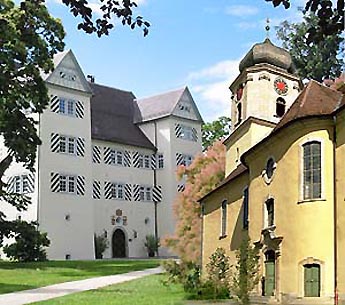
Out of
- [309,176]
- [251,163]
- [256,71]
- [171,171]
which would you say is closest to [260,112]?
A: [256,71]

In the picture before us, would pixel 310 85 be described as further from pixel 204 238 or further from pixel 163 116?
pixel 163 116

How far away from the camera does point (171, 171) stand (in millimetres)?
56906

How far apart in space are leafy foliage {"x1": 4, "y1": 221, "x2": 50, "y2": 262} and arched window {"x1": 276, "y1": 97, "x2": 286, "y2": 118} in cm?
1657

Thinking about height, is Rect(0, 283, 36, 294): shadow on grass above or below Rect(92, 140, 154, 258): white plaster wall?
below

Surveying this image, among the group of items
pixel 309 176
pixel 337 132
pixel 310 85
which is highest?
pixel 310 85

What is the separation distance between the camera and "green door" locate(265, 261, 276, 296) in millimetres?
22703

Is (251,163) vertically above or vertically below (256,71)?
below

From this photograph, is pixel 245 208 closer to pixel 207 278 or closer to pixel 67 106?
pixel 207 278

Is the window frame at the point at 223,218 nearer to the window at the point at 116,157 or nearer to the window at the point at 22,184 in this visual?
the window at the point at 22,184

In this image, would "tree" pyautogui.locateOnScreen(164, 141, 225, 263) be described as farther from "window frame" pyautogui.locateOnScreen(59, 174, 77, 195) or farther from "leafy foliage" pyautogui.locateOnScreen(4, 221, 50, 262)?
"window frame" pyautogui.locateOnScreen(59, 174, 77, 195)

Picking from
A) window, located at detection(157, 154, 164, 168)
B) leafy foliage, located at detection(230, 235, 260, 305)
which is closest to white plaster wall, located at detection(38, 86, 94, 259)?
window, located at detection(157, 154, 164, 168)

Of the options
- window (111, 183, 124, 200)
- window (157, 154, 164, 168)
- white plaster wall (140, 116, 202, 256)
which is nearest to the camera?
window (111, 183, 124, 200)

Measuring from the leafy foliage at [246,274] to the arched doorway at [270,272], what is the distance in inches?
13.9

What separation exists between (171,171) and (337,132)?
1428 inches
